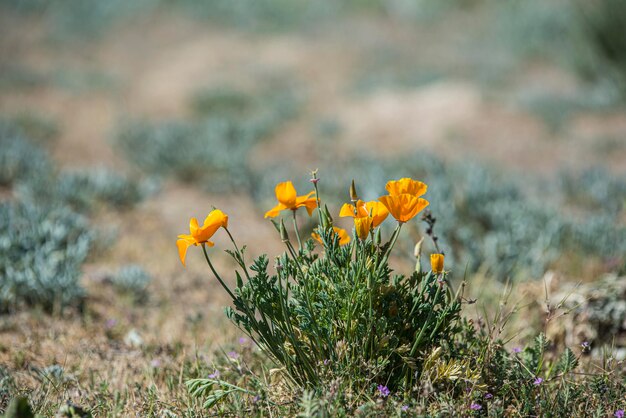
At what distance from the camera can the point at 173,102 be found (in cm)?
1182

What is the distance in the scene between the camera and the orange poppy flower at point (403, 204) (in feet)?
5.45

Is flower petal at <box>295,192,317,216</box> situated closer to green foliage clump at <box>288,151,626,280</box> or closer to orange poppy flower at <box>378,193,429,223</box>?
orange poppy flower at <box>378,193,429,223</box>

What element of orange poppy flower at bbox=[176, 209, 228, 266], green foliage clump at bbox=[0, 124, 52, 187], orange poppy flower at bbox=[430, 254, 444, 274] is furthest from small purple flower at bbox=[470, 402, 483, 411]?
green foliage clump at bbox=[0, 124, 52, 187]

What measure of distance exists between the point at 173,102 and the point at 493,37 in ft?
35.0

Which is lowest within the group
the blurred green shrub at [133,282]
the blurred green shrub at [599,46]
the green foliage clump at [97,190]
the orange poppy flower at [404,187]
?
the orange poppy flower at [404,187]

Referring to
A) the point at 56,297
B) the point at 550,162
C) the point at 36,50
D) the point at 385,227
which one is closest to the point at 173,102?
the point at 36,50

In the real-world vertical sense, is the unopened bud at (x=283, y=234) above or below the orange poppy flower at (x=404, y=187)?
below

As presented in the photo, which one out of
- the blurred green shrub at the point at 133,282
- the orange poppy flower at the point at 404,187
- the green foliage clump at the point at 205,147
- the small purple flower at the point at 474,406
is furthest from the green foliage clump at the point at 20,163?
the small purple flower at the point at 474,406

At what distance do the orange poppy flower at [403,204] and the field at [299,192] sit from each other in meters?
0.15

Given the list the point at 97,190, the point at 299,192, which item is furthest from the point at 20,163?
the point at 299,192

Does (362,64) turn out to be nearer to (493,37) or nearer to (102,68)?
(493,37)

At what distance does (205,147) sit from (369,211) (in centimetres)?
549

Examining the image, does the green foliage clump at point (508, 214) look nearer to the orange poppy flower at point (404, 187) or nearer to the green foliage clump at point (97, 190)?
the green foliage clump at point (97, 190)

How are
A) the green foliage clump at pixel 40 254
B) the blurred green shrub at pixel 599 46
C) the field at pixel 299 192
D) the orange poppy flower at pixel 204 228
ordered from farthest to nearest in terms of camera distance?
1. the blurred green shrub at pixel 599 46
2. the green foliage clump at pixel 40 254
3. the field at pixel 299 192
4. the orange poppy flower at pixel 204 228
